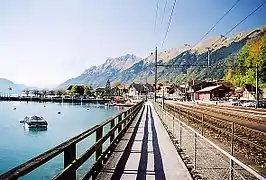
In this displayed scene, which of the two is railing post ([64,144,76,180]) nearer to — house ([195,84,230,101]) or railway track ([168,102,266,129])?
railway track ([168,102,266,129])

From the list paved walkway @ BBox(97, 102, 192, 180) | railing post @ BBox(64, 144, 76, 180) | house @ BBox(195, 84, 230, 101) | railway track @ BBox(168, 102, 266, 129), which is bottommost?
paved walkway @ BBox(97, 102, 192, 180)

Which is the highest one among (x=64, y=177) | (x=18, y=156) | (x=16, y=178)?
(x=16, y=178)

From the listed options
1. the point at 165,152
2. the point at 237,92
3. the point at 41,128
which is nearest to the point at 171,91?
the point at 237,92

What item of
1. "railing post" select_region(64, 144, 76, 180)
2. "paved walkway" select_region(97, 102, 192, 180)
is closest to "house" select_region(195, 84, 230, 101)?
"paved walkway" select_region(97, 102, 192, 180)

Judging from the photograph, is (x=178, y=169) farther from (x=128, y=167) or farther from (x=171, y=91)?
(x=171, y=91)

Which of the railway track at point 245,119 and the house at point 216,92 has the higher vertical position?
the house at point 216,92

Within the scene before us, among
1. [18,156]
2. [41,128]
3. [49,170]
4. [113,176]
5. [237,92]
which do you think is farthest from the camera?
[237,92]

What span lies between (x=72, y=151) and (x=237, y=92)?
105 metres

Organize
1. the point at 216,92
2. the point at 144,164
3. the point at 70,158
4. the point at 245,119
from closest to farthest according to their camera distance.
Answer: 1. the point at 70,158
2. the point at 144,164
3. the point at 245,119
4. the point at 216,92

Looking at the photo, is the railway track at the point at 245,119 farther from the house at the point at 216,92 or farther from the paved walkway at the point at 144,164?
the house at the point at 216,92

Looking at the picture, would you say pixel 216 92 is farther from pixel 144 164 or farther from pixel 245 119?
pixel 144 164

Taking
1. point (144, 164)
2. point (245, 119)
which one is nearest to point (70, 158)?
point (144, 164)

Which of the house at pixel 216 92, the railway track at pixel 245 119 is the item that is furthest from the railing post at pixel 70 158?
the house at pixel 216 92

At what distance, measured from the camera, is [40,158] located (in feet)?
12.2
